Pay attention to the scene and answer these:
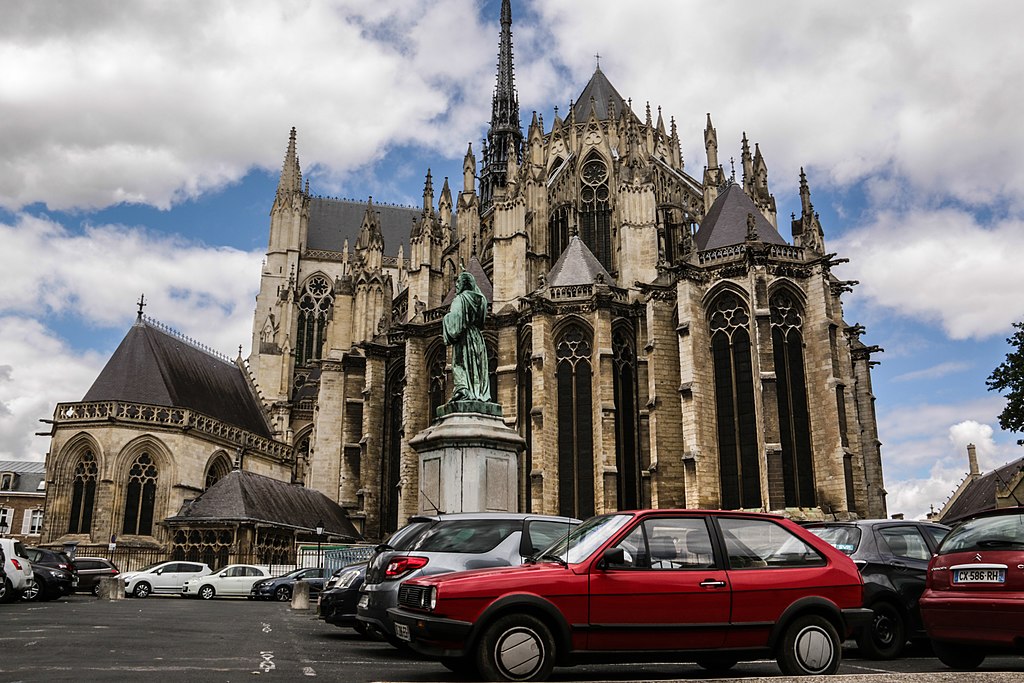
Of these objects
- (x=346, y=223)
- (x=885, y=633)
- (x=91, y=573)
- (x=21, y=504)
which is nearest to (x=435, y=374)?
(x=91, y=573)

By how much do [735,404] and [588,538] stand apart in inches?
877

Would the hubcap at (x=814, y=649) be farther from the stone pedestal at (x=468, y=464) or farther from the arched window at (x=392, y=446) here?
the arched window at (x=392, y=446)

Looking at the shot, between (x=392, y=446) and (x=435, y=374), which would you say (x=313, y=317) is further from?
(x=435, y=374)

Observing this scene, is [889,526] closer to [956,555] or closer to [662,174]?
[956,555]

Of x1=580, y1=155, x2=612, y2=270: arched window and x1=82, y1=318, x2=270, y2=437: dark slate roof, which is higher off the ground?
x1=580, y1=155, x2=612, y2=270: arched window

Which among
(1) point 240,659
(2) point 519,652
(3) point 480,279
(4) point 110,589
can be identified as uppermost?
(3) point 480,279

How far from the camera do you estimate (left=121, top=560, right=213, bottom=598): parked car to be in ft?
79.8

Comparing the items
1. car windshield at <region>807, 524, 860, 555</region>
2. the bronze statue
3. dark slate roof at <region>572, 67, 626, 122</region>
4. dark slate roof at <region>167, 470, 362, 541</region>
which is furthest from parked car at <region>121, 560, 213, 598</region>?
dark slate roof at <region>572, 67, 626, 122</region>

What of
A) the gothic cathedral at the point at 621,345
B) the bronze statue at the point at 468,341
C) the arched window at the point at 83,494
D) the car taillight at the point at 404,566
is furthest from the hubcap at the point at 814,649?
the arched window at the point at 83,494

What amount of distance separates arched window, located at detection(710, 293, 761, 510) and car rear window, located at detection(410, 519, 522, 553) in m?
18.8

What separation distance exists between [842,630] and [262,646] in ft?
20.2

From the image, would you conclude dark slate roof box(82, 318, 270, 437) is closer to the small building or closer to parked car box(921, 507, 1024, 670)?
the small building

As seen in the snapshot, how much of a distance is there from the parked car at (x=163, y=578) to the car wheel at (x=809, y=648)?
71.4 ft

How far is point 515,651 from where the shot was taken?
5965 mm
